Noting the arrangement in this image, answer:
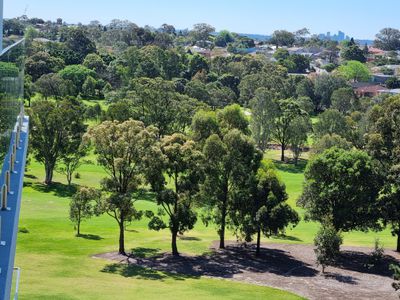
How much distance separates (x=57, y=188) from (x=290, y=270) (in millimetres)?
26958

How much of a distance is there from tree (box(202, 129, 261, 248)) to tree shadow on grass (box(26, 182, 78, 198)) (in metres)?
18.8

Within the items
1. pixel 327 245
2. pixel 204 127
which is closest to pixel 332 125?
pixel 204 127

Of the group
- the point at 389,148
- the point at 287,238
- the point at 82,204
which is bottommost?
the point at 287,238

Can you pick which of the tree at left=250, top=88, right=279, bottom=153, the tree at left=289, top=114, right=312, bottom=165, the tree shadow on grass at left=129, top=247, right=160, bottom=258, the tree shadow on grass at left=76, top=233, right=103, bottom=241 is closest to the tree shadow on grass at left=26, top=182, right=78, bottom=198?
the tree shadow on grass at left=76, top=233, right=103, bottom=241

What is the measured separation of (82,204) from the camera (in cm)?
3753

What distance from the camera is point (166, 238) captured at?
134ft

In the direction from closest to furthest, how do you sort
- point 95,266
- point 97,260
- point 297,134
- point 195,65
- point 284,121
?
point 95,266
point 97,260
point 297,134
point 284,121
point 195,65

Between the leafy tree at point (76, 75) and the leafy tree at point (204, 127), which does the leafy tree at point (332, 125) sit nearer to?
the leafy tree at point (204, 127)

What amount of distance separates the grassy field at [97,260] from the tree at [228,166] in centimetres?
373

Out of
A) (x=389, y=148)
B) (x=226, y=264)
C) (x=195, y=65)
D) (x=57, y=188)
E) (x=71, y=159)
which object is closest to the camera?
(x=226, y=264)

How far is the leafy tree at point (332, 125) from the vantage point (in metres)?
78.0

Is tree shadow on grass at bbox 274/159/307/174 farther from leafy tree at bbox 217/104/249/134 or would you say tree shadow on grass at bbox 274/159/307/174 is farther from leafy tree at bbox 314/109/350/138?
leafy tree at bbox 217/104/249/134

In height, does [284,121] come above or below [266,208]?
above

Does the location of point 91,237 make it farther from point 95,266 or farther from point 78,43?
point 78,43
